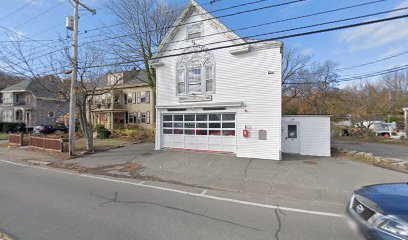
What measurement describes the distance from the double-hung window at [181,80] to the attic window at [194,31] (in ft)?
7.05

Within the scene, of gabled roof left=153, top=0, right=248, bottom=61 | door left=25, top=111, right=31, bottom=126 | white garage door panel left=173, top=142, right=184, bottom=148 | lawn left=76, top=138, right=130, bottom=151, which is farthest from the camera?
door left=25, top=111, right=31, bottom=126

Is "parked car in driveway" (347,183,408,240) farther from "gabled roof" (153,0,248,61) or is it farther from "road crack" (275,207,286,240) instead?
"gabled roof" (153,0,248,61)

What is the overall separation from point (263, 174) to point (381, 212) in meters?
5.57

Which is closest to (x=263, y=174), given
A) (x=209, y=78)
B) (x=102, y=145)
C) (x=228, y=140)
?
(x=228, y=140)

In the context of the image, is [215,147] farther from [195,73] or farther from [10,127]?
[10,127]

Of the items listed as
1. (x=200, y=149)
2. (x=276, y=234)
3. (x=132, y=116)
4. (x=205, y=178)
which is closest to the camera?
(x=276, y=234)

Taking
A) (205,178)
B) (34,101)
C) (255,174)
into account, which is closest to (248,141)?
(255,174)

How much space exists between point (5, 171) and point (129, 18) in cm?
1686

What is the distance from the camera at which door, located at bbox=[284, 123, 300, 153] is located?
1272 centimetres

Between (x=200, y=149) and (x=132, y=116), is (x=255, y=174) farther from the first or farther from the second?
(x=132, y=116)

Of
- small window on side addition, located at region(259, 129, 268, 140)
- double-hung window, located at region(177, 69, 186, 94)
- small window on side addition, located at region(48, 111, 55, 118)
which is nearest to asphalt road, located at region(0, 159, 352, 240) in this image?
small window on side addition, located at region(259, 129, 268, 140)

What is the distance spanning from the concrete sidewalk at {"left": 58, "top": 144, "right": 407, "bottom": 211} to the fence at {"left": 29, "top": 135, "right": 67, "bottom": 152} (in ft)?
9.73

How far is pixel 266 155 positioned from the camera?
11.3 meters

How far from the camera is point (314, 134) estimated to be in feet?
40.7
